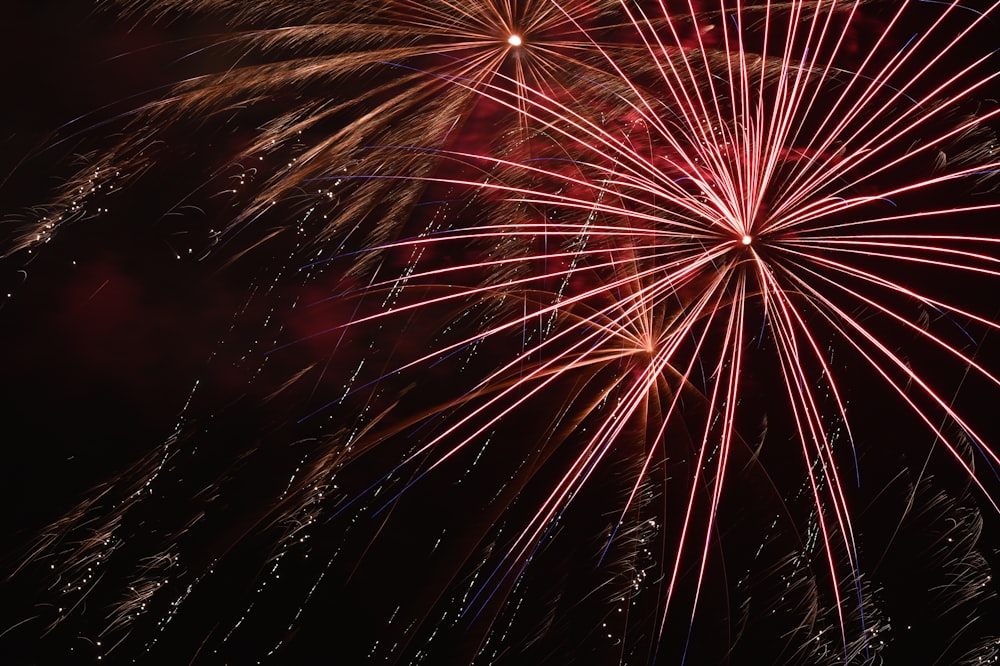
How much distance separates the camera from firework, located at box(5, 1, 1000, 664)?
12.0ft

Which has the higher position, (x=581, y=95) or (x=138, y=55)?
(x=581, y=95)

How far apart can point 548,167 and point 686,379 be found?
1.31m

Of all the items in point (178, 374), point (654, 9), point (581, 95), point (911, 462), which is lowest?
point (178, 374)

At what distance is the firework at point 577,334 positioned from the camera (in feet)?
12.0

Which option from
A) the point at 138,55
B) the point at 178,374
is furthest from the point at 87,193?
the point at 178,374

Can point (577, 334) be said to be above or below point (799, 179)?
below

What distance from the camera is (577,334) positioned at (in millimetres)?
3834

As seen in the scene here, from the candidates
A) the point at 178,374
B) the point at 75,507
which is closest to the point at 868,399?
the point at 178,374

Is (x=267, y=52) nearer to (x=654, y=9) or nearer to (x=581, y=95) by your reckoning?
(x=581, y=95)

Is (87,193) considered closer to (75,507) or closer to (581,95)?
(75,507)

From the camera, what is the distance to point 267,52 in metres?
3.74

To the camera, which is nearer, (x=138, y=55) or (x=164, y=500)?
(x=164, y=500)

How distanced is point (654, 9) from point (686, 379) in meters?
1.95

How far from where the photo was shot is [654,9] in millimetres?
3910
